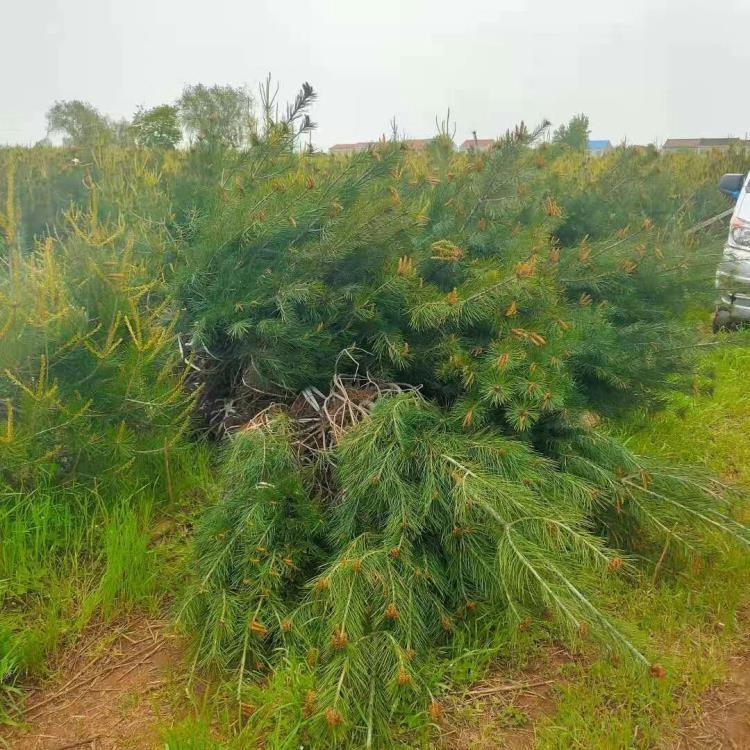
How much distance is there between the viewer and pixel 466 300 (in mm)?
2537

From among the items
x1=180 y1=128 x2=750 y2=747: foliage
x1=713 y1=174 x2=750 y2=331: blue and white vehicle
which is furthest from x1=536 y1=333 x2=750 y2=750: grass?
x1=713 y1=174 x2=750 y2=331: blue and white vehicle

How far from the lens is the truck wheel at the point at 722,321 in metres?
5.45

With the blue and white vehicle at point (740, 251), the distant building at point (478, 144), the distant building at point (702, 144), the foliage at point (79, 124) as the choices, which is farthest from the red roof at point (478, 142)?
the distant building at point (702, 144)

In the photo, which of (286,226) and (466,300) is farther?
(286,226)

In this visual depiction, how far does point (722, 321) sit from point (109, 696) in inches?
217

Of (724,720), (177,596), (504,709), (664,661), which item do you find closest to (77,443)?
(177,596)

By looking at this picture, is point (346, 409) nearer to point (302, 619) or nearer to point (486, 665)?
point (302, 619)

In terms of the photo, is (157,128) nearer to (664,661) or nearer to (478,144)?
(478,144)

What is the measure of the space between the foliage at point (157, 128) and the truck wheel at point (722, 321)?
521 centimetres

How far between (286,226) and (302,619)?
62.3 inches

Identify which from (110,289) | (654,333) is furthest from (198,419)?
(654,333)

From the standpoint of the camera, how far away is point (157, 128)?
6.59 metres

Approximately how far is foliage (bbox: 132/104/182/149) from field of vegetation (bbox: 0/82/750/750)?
3.32 meters

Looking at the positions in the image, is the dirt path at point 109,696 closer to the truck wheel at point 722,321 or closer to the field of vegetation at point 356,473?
the field of vegetation at point 356,473
